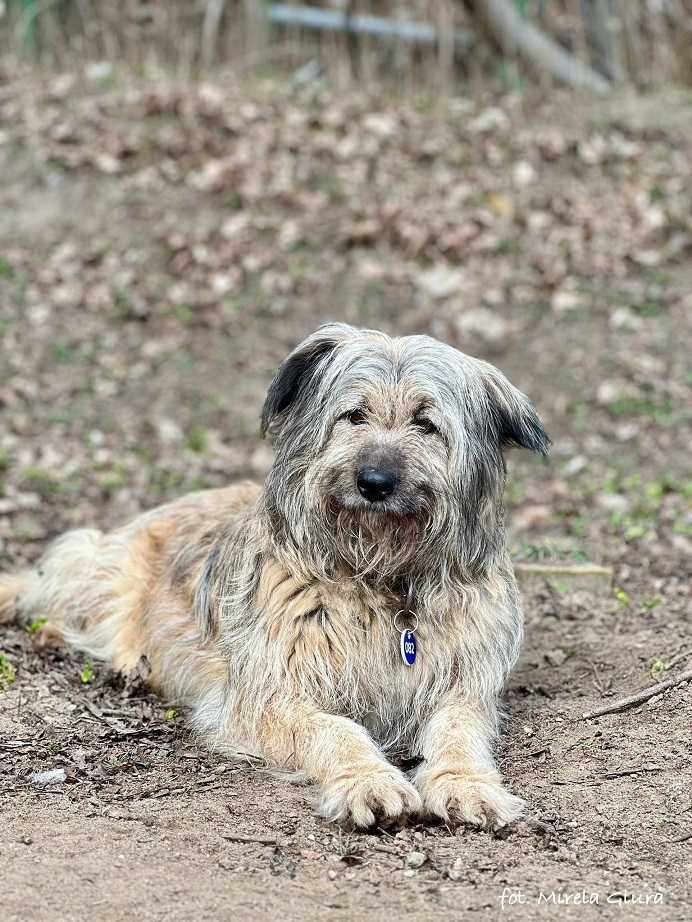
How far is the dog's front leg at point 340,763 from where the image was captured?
4090 mm

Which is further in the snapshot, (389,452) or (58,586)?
(58,586)

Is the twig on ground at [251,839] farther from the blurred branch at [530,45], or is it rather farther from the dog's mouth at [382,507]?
the blurred branch at [530,45]

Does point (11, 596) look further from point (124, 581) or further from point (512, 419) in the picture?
point (512, 419)

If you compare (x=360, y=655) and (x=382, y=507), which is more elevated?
(x=382, y=507)

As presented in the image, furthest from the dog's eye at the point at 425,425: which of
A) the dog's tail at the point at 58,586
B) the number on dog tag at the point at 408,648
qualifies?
the dog's tail at the point at 58,586

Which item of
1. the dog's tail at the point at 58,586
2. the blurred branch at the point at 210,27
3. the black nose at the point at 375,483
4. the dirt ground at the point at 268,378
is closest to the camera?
the dirt ground at the point at 268,378

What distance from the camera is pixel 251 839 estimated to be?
12.9ft

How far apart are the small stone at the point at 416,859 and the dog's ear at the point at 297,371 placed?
1.81 metres

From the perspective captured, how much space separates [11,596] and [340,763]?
112 inches

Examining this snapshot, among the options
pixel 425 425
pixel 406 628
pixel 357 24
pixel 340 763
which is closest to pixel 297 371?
pixel 425 425

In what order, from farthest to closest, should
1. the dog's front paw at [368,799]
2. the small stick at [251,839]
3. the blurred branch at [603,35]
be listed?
1. the blurred branch at [603,35]
2. the dog's front paw at [368,799]
3. the small stick at [251,839]

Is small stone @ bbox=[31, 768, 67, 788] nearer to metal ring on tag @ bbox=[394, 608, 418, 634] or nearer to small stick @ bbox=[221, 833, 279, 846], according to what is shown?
small stick @ bbox=[221, 833, 279, 846]

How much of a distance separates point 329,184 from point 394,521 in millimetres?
9081

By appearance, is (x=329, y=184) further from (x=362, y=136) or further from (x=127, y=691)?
(x=127, y=691)
